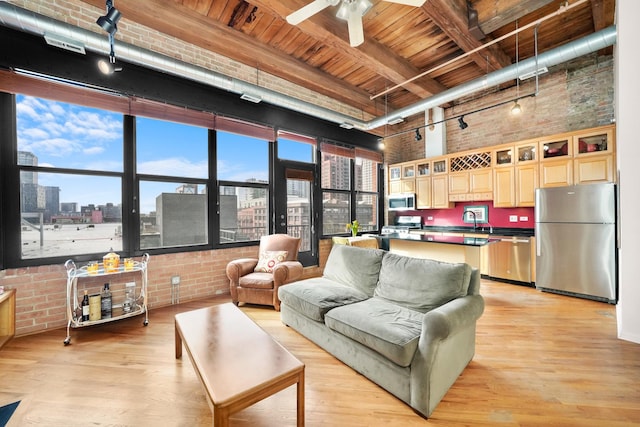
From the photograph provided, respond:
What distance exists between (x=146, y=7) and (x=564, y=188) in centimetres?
608

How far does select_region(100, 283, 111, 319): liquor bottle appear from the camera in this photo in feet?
9.55

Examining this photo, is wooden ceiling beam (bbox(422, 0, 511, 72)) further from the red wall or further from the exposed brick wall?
the exposed brick wall

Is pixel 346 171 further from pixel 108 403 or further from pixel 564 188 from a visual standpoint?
pixel 108 403

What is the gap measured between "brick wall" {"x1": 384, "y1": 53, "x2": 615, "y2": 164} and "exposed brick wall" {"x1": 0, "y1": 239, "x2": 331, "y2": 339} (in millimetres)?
5228

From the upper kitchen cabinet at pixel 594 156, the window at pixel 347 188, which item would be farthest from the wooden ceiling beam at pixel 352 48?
the upper kitchen cabinet at pixel 594 156

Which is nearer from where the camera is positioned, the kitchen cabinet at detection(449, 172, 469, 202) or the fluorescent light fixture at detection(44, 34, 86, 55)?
the fluorescent light fixture at detection(44, 34, 86, 55)

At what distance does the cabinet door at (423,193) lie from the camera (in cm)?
591

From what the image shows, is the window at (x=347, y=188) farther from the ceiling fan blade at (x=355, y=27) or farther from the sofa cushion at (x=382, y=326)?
the sofa cushion at (x=382, y=326)

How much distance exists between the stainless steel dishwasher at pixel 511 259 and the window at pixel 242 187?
4200 millimetres

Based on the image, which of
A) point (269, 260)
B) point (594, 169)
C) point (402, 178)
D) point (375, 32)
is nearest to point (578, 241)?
point (594, 169)

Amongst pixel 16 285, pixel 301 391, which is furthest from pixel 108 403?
pixel 16 285

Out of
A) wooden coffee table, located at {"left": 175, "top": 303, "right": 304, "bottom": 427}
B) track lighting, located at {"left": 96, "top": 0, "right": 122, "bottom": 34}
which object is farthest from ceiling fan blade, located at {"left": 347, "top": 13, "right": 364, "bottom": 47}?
wooden coffee table, located at {"left": 175, "top": 303, "right": 304, "bottom": 427}

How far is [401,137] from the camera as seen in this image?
22.6 ft

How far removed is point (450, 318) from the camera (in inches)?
66.4
